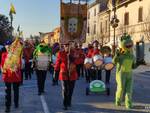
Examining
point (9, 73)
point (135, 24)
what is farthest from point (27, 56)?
point (135, 24)

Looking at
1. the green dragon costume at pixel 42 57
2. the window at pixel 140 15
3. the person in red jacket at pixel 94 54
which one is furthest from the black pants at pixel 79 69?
the window at pixel 140 15

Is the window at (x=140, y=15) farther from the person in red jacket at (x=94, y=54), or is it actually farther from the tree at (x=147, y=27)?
the person in red jacket at (x=94, y=54)

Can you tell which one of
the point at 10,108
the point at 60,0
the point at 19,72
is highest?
the point at 60,0

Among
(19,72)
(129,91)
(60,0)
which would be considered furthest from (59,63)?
(60,0)

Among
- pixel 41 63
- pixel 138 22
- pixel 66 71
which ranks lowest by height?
pixel 66 71

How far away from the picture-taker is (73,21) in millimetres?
31688

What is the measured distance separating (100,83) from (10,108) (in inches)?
160

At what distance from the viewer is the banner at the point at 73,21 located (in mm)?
31328

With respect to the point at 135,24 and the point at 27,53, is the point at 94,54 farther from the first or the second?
the point at 135,24

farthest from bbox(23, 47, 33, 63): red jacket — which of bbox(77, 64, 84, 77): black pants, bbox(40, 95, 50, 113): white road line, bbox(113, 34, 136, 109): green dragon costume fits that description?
bbox(113, 34, 136, 109): green dragon costume

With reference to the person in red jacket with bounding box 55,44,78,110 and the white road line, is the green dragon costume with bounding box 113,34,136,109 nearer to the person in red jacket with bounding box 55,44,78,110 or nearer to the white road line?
the person in red jacket with bounding box 55,44,78,110

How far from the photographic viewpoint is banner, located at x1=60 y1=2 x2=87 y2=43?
3133 centimetres

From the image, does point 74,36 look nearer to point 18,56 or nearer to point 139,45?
point 18,56

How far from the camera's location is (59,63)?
1281 centimetres
